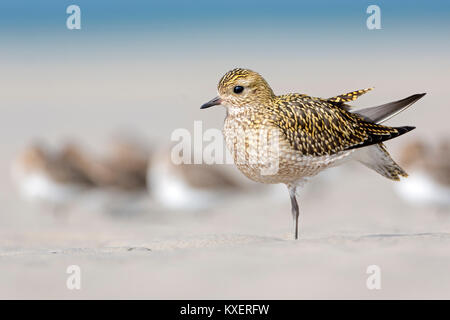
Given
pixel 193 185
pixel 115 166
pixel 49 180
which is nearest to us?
pixel 193 185

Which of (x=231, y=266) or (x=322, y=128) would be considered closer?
(x=231, y=266)

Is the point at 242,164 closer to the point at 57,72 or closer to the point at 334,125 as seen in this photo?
the point at 334,125

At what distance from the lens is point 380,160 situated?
816 centimetres

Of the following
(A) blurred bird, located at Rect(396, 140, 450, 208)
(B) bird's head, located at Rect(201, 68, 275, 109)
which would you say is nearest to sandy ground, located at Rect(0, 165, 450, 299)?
(B) bird's head, located at Rect(201, 68, 275, 109)

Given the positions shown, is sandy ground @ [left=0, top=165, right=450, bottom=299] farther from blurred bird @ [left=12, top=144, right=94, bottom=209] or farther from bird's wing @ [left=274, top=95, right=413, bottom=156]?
blurred bird @ [left=12, top=144, right=94, bottom=209]

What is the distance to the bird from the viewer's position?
23.9 feet

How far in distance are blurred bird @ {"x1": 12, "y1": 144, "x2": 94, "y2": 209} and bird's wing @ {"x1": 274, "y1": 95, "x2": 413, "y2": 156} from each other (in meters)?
6.56

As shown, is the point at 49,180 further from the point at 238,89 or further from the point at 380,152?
the point at 380,152

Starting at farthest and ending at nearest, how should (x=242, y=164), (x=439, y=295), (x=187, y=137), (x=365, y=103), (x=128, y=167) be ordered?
(x=365, y=103) → (x=187, y=137) → (x=128, y=167) → (x=242, y=164) → (x=439, y=295)

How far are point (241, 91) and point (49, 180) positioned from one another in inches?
271

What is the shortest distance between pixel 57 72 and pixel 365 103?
38.7ft

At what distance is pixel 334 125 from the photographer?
7680 mm

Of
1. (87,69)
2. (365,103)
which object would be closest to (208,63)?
(87,69)

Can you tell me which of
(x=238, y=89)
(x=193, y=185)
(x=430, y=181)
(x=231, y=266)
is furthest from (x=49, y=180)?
(x=231, y=266)
